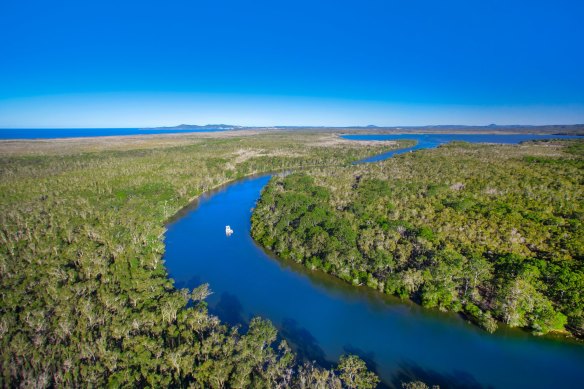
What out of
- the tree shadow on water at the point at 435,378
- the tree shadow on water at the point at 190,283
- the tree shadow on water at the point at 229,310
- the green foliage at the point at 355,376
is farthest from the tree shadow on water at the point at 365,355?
the tree shadow on water at the point at 190,283

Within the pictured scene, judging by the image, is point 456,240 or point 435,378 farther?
point 456,240

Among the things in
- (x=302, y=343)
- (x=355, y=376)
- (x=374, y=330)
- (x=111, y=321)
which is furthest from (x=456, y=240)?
(x=111, y=321)

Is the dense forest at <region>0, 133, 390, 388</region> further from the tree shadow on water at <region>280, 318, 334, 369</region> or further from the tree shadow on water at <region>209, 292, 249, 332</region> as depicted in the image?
the tree shadow on water at <region>209, 292, 249, 332</region>

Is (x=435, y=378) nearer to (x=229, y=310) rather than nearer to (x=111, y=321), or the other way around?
(x=229, y=310)

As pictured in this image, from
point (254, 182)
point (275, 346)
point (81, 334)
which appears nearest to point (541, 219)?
point (275, 346)

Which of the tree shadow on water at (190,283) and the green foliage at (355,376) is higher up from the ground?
the green foliage at (355,376)

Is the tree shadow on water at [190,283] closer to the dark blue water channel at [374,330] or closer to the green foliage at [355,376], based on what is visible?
the dark blue water channel at [374,330]
